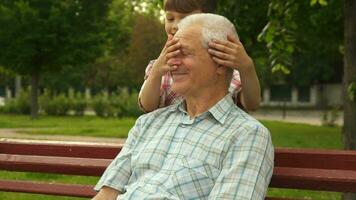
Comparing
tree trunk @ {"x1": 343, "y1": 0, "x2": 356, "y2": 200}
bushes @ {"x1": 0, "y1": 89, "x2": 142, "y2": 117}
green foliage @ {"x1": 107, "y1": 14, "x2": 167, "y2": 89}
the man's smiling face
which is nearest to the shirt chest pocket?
the man's smiling face

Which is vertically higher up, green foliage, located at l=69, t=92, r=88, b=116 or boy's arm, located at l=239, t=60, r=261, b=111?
boy's arm, located at l=239, t=60, r=261, b=111

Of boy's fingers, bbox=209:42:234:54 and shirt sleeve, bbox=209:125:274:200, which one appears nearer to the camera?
shirt sleeve, bbox=209:125:274:200

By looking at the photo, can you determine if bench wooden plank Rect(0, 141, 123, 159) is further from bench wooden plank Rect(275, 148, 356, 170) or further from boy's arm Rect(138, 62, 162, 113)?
bench wooden plank Rect(275, 148, 356, 170)

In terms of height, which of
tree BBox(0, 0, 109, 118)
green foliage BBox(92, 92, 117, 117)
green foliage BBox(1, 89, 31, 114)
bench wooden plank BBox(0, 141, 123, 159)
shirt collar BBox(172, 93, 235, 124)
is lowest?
green foliage BBox(1, 89, 31, 114)

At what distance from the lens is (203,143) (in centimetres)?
→ 276

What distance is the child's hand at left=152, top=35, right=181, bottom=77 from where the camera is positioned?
2.76 metres

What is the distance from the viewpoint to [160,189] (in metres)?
2.74

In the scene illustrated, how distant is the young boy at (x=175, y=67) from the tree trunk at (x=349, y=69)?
291cm

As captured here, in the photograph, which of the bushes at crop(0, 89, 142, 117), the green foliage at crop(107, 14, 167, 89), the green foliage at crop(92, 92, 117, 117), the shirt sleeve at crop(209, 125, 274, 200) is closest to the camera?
the shirt sleeve at crop(209, 125, 274, 200)

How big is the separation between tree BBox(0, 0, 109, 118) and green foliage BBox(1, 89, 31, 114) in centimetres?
432

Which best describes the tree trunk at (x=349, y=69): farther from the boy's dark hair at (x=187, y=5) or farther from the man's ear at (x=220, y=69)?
the man's ear at (x=220, y=69)

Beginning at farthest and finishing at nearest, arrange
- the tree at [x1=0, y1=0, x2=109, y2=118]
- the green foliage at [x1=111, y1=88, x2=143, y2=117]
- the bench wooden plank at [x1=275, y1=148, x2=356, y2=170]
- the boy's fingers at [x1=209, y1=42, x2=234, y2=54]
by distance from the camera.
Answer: the green foliage at [x1=111, y1=88, x2=143, y2=117], the tree at [x1=0, y1=0, x2=109, y2=118], the bench wooden plank at [x1=275, y1=148, x2=356, y2=170], the boy's fingers at [x1=209, y1=42, x2=234, y2=54]

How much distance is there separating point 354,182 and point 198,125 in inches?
26.5

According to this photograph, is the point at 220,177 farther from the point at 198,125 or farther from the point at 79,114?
the point at 79,114
